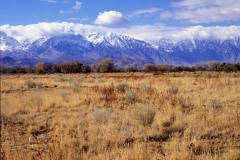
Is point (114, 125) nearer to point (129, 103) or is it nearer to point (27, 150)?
point (27, 150)

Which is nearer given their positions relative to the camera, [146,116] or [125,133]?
[125,133]

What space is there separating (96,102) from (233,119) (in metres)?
5.66

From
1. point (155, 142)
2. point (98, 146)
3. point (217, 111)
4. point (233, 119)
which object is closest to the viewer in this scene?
point (98, 146)

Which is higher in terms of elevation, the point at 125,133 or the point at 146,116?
the point at 146,116

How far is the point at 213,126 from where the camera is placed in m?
5.41

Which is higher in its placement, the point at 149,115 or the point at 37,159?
the point at 149,115

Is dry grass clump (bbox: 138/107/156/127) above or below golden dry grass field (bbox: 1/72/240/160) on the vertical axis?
above

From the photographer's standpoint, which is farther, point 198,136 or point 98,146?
point 198,136

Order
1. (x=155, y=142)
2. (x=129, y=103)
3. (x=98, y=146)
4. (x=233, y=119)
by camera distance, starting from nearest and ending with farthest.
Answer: (x=98, y=146) < (x=155, y=142) < (x=233, y=119) < (x=129, y=103)

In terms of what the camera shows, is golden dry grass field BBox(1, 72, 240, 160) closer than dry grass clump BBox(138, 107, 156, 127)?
Yes

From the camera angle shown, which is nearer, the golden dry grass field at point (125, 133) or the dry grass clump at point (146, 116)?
the golden dry grass field at point (125, 133)

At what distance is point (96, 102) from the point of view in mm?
9172

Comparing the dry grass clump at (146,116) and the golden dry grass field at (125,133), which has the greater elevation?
the dry grass clump at (146,116)

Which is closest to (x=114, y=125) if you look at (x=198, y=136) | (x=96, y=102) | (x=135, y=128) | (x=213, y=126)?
(x=135, y=128)
